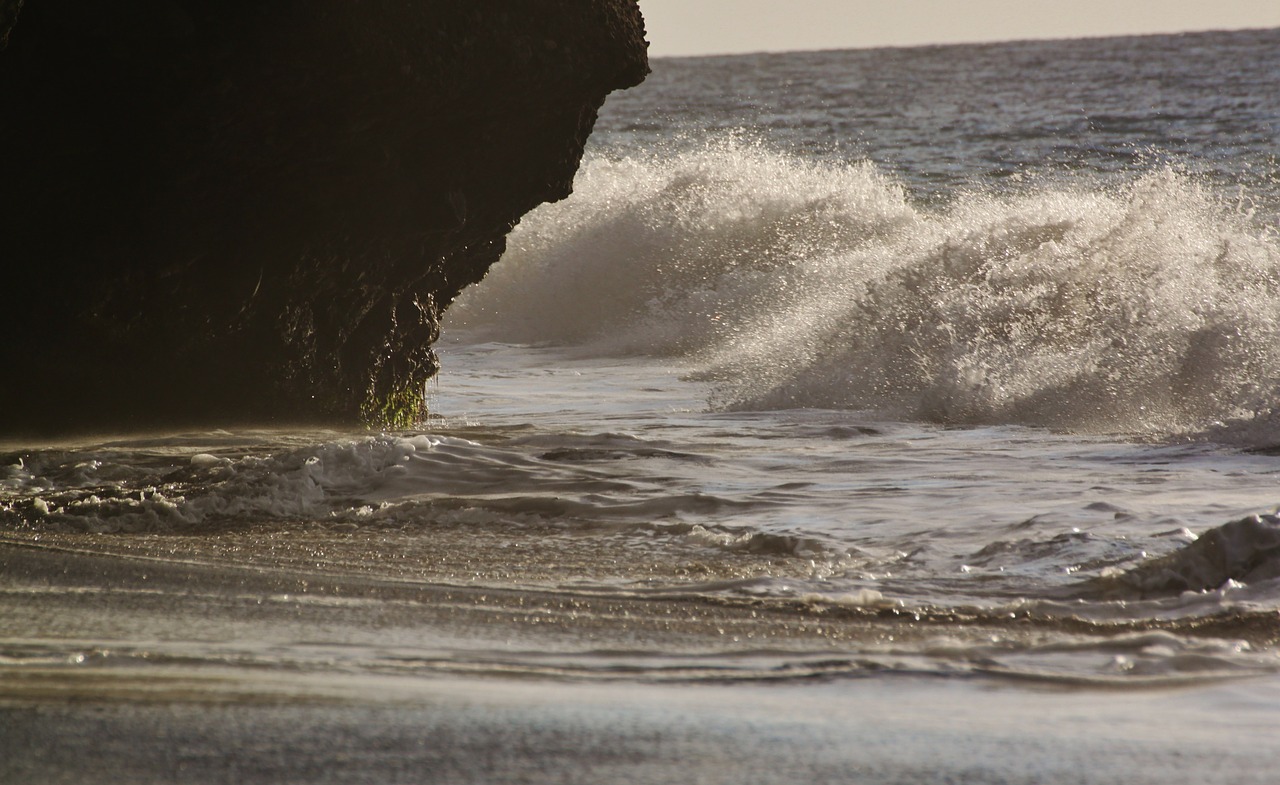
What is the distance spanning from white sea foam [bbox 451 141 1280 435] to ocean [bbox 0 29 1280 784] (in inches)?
1.7

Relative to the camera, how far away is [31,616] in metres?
3.00

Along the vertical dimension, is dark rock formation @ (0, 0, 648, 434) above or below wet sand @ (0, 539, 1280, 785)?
above

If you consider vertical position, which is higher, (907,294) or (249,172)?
(249,172)

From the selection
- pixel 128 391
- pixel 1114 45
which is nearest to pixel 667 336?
pixel 128 391

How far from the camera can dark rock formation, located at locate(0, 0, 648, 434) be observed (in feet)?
18.0

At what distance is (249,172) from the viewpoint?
19.2 ft

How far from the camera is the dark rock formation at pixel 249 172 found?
550 centimetres

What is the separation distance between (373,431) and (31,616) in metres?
3.78

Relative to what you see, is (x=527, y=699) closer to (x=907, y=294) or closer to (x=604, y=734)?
(x=604, y=734)

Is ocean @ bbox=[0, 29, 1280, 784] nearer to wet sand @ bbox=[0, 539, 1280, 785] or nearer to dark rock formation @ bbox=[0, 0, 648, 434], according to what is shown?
wet sand @ bbox=[0, 539, 1280, 785]

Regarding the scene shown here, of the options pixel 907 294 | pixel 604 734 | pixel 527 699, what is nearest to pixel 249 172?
pixel 527 699

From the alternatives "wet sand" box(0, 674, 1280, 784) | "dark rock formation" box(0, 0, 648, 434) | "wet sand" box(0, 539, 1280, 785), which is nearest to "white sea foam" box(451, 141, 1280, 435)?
"dark rock formation" box(0, 0, 648, 434)

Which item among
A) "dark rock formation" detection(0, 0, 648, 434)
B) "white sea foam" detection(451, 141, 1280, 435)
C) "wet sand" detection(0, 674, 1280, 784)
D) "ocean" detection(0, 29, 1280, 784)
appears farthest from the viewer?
"white sea foam" detection(451, 141, 1280, 435)

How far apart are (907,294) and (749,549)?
5.60 m
